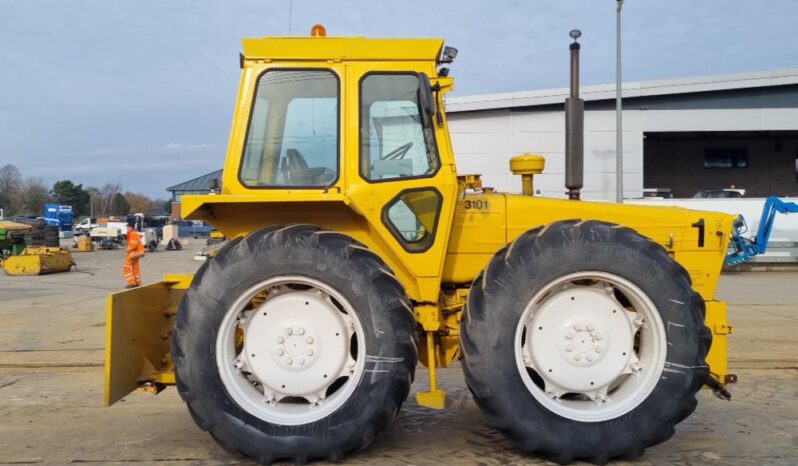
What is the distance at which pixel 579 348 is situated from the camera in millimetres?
3797

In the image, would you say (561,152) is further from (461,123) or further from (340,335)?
(340,335)

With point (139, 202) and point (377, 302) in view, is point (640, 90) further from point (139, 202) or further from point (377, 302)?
point (139, 202)

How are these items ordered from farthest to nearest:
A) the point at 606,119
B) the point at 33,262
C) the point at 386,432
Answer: the point at 606,119 < the point at 33,262 < the point at 386,432

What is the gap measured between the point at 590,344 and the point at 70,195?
83.7 m

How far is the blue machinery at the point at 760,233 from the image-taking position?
18.7 meters

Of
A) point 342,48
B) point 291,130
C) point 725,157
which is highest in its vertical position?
point 725,157

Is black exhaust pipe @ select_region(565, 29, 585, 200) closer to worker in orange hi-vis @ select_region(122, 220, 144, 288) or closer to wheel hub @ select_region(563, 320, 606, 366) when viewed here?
wheel hub @ select_region(563, 320, 606, 366)

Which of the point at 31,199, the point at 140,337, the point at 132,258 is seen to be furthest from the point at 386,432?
the point at 31,199

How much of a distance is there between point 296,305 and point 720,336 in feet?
8.77

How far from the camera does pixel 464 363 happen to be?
3676mm

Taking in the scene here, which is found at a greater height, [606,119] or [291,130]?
[606,119]

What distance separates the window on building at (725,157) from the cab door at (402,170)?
3330 cm

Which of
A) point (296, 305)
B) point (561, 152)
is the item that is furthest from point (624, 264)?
point (561, 152)

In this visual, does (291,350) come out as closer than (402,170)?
Yes
